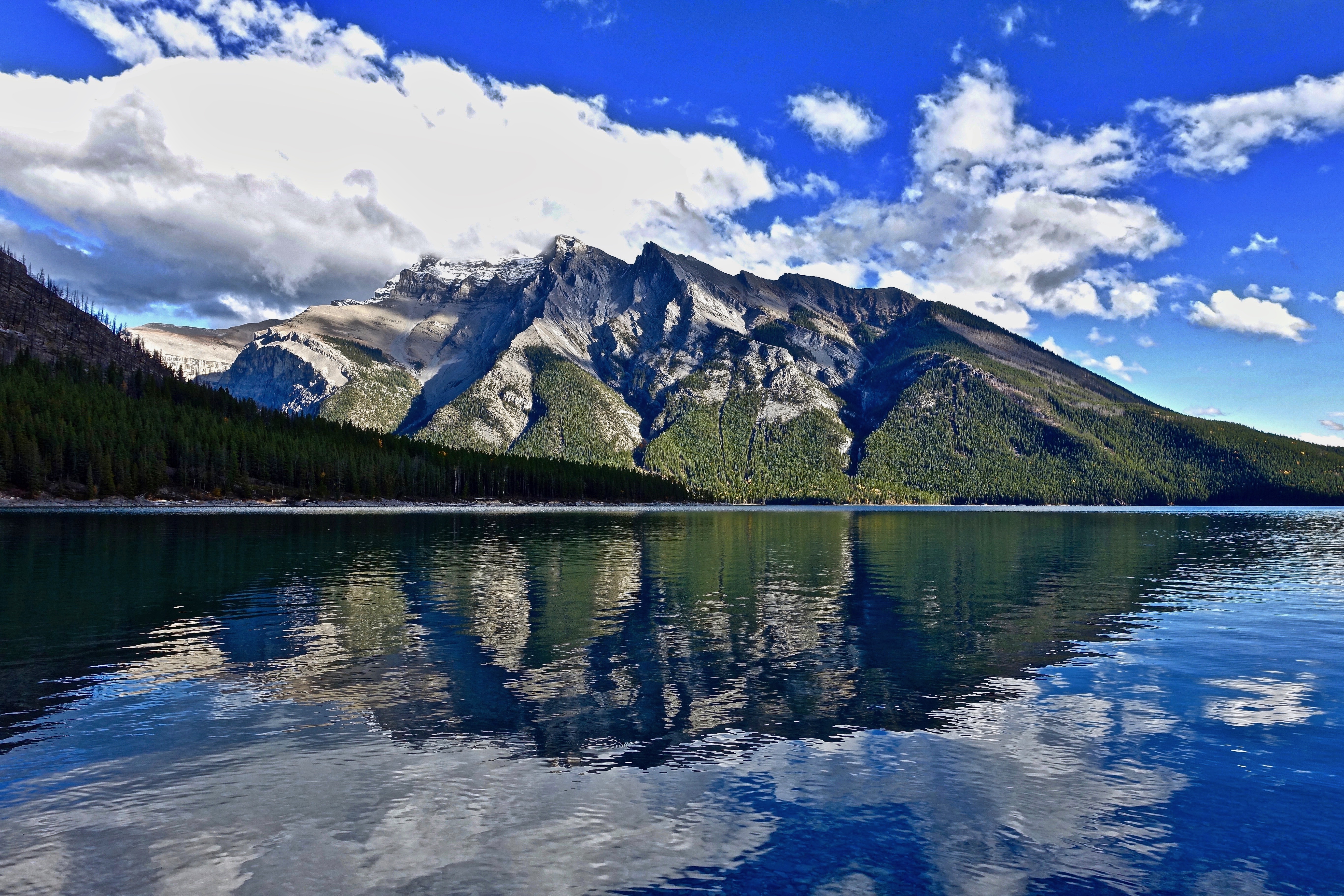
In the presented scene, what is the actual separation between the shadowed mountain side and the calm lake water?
25 cm

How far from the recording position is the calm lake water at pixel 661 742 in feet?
43.9

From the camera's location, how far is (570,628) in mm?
36875

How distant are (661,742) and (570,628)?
17529 mm

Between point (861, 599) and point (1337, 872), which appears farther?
point (861, 599)

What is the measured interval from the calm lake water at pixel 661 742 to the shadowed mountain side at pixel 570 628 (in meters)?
0.25

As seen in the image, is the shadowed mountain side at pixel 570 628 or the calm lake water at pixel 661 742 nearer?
the calm lake water at pixel 661 742

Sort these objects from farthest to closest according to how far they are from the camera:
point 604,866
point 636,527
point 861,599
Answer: point 636,527 < point 861,599 < point 604,866

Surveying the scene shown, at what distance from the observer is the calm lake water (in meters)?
13.4

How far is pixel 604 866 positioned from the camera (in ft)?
43.4

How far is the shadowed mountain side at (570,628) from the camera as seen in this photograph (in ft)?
76.0

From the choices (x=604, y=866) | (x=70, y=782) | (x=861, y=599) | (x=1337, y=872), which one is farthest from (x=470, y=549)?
(x=1337, y=872)

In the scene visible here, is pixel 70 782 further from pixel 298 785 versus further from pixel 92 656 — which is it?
pixel 92 656

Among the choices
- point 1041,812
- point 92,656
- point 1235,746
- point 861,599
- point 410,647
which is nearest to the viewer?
point 1041,812

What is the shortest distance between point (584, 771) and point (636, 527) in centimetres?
11714
